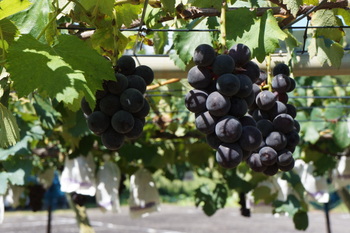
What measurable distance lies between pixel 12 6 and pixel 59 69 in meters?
0.18

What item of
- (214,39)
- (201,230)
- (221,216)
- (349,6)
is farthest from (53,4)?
(221,216)

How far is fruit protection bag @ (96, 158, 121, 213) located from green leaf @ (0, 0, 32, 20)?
1858mm

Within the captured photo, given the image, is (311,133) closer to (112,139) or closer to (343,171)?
(343,171)

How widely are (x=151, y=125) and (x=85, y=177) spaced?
52cm

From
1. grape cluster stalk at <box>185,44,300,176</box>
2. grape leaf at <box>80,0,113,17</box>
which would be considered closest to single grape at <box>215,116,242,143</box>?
grape cluster stalk at <box>185,44,300,176</box>

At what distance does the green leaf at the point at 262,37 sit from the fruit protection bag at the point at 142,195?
203 cm

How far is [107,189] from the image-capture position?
9.37 feet

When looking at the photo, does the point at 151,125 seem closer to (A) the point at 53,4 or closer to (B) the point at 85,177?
(B) the point at 85,177

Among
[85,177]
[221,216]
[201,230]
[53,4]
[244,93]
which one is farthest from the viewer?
[221,216]

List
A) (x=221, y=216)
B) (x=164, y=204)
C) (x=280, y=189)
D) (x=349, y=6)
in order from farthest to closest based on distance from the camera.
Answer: (x=164, y=204) < (x=221, y=216) < (x=280, y=189) < (x=349, y=6)

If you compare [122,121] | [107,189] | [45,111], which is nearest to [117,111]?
[122,121]

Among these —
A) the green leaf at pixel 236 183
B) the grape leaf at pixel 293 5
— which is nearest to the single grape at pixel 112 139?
the grape leaf at pixel 293 5

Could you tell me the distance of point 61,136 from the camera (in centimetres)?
283

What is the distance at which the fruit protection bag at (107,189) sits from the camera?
2809 mm
